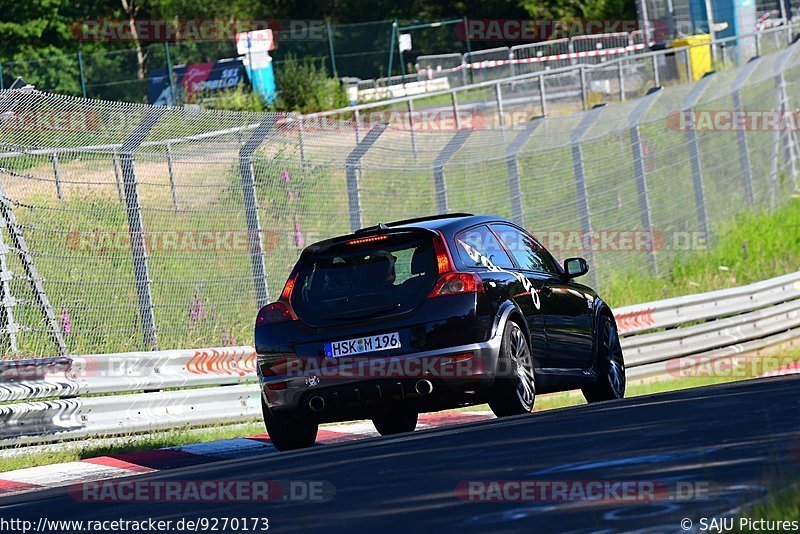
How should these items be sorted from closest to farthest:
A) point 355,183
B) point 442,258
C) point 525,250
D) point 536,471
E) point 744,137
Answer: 1. point 536,471
2. point 442,258
3. point 525,250
4. point 355,183
5. point 744,137

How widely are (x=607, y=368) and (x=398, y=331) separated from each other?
2954 millimetres

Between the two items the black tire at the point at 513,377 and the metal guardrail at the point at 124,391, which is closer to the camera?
the black tire at the point at 513,377

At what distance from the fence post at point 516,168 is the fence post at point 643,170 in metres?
2.73

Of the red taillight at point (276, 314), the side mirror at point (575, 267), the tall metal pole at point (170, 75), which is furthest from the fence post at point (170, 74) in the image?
the red taillight at point (276, 314)

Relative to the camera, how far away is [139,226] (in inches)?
513

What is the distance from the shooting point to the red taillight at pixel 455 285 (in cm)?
991

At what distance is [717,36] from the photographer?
5012 cm

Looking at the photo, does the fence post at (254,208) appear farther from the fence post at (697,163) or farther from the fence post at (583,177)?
the fence post at (697,163)

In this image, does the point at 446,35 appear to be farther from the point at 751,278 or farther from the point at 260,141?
the point at 260,141

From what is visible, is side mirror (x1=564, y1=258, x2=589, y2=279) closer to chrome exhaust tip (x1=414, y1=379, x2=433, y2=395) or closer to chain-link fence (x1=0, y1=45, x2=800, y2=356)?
chrome exhaust tip (x1=414, y1=379, x2=433, y2=395)

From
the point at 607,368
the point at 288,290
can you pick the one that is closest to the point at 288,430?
the point at 288,290

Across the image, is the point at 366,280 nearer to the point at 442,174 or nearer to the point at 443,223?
the point at 443,223

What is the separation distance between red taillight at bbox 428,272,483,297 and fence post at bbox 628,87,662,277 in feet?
37.2

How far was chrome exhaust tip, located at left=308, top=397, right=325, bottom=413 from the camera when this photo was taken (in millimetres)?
9977
